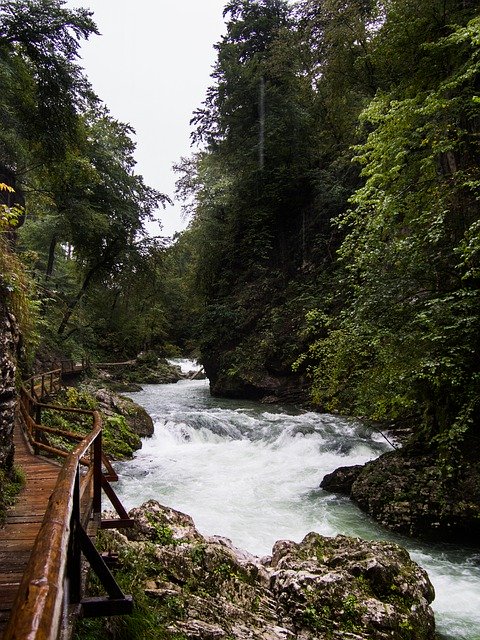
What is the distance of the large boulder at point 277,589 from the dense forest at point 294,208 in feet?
9.89

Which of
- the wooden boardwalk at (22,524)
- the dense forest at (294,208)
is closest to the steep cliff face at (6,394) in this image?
the wooden boardwalk at (22,524)

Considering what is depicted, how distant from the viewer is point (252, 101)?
24484 millimetres

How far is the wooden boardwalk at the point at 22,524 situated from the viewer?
3.05m

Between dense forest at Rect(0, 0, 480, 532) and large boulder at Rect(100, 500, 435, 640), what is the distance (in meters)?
3.02

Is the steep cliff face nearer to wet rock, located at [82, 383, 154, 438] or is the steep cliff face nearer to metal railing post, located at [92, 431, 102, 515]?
metal railing post, located at [92, 431, 102, 515]

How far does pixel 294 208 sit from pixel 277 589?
22.5 metres

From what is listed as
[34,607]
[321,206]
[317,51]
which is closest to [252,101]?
[317,51]

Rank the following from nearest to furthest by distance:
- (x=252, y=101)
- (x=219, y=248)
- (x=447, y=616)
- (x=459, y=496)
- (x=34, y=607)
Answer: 1. (x=34, y=607)
2. (x=447, y=616)
3. (x=459, y=496)
4. (x=252, y=101)
5. (x=219, y=248)

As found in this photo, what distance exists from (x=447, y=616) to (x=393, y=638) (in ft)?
5.52

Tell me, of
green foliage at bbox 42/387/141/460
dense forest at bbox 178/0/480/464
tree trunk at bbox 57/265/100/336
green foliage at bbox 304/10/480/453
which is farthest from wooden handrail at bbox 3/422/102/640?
tree trunk at bbox 57/265/100/336

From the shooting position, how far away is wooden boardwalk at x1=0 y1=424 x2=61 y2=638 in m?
3.05

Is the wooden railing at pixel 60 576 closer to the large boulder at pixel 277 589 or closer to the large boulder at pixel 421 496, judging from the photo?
the large boulder at pixel 277 589

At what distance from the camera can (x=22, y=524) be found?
13.9 ft

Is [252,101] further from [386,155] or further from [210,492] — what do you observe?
[210,492]
